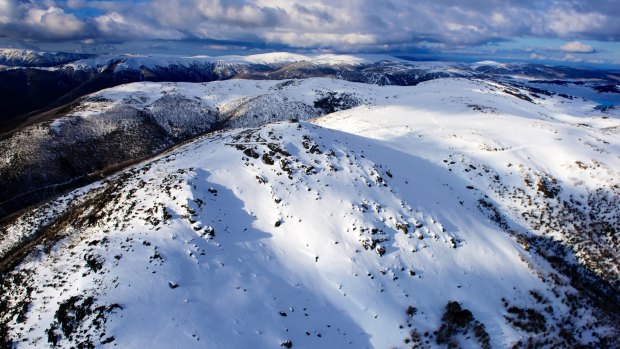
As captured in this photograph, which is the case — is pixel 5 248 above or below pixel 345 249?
below

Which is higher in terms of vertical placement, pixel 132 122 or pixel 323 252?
pixel 132 122

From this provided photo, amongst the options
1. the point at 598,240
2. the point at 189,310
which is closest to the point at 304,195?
the point at 189,310

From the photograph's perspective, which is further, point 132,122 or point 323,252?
point 132,122

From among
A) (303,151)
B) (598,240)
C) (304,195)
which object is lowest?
(598,240)

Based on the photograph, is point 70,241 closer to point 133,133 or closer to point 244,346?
point 244,346

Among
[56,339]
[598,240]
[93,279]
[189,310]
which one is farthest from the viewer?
[598,240]

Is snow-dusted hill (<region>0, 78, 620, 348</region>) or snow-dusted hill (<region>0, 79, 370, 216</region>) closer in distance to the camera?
snow-dusted hill (<region>0, 78, 620, 348</region>)

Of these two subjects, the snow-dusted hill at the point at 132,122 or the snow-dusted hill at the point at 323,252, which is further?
the snow-dusted hill at the point at 132,122

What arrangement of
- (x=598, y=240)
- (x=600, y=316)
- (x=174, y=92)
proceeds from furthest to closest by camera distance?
(x=174, y=92) < (x=598, y=240) < (x=600, y=316)
